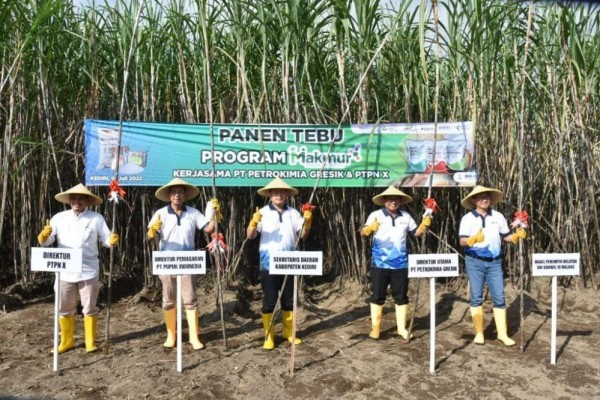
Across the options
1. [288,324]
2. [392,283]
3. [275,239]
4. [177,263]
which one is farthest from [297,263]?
[392,283]

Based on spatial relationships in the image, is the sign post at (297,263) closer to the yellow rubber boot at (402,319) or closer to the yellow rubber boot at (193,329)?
the yellow rubber boot at (193,329)

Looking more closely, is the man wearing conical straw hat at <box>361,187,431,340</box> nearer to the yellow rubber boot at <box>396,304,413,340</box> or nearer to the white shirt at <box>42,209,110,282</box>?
the yellow rubber boot at <box>396,304,413,340</box>

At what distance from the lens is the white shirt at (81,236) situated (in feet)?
12.3

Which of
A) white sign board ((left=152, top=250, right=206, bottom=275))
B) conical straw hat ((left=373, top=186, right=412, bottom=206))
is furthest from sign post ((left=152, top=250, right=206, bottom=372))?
conical straw hat ((left=373, top=186, right=412, bottom=206))

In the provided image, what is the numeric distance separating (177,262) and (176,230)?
469 mm

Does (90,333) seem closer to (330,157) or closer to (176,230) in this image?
(176,230)

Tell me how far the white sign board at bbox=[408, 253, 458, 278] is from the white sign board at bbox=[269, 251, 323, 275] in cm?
63

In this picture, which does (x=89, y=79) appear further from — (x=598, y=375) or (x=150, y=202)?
(x=598, y=375)

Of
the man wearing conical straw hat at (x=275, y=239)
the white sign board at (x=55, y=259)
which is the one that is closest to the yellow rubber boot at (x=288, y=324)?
the man wearing conical straw hat at (x=275, y=239)

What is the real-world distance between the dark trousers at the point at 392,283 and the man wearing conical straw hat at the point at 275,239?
2.23ft

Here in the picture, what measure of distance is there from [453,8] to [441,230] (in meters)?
2.09

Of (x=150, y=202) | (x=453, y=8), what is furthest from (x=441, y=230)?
(x=150, y=202)

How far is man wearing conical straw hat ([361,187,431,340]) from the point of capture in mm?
4074

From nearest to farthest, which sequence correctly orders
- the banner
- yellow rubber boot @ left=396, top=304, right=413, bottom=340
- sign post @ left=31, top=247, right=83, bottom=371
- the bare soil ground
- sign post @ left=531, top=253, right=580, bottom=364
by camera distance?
the bare soil ground → sign post @ left=31, top=247, right=83, bottom=371 → sign post @ left=531, top=253, right=580, bottom=364 → yellow rubber boot @ left=396, top=304, right=413, bottom=340 → the banner
